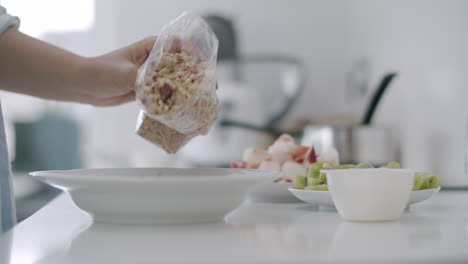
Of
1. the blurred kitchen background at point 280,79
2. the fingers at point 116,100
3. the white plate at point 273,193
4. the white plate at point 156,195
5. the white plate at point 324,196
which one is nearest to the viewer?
the white plate at point 156,195

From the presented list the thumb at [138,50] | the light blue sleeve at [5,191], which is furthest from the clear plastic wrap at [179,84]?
the light blue sleeve at [5,191]

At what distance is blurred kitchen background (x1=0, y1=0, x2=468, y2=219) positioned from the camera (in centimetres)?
153

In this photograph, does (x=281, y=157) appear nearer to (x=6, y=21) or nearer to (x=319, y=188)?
(x=319, y=188)

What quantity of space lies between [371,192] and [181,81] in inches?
9.0

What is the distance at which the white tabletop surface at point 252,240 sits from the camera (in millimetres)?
402

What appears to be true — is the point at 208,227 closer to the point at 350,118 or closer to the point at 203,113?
the point at 203,113

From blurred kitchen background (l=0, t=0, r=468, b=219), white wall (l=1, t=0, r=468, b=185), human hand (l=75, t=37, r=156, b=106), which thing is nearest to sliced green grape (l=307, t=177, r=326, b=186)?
human hand (l=75, t=37, r=156, b=106)

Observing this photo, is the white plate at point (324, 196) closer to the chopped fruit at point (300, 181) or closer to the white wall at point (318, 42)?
the chopped fruit at point (300, 181)

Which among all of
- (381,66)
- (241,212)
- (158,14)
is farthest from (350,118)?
(241,212)

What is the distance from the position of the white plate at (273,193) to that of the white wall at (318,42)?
97 cm

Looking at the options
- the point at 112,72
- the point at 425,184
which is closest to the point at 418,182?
the point at 425,184

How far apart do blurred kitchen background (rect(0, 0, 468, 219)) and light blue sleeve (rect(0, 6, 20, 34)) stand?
3.46 ft

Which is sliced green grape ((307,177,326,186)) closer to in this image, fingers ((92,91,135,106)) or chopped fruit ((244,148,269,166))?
chopped fruit ((244,148,269,166))

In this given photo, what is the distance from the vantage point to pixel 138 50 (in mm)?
785
